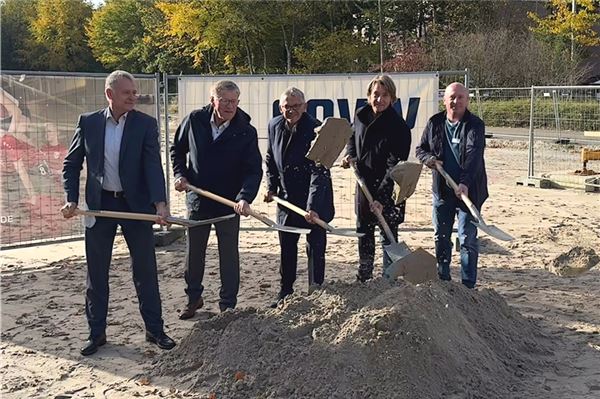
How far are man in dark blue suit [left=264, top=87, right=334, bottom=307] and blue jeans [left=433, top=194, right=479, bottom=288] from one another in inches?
40.2

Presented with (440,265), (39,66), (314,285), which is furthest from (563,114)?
(39,66)

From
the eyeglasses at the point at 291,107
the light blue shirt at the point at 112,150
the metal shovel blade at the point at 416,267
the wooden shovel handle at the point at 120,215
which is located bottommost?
the metal shovel blade at the point at 416,267

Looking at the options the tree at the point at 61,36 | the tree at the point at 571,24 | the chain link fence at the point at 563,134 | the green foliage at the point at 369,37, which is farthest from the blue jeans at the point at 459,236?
the tree at the point at 61,36

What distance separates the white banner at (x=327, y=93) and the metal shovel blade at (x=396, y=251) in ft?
9.89

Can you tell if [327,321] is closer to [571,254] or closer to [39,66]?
[571,254]

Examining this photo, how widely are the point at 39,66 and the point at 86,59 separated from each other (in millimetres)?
3670

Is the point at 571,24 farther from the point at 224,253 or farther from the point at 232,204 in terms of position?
the point at 232,204

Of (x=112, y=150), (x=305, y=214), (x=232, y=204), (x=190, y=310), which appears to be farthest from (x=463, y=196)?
(x=112, y=150)

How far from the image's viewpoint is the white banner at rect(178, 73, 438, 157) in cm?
842

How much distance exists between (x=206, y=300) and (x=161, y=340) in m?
1.27

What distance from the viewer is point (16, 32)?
54250 millimetres

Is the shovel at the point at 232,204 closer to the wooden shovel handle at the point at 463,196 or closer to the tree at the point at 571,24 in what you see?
the wooden shovel handle at the point at 463,196

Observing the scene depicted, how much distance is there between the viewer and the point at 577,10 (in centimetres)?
Answer: 3584

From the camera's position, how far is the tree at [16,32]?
173 ft
